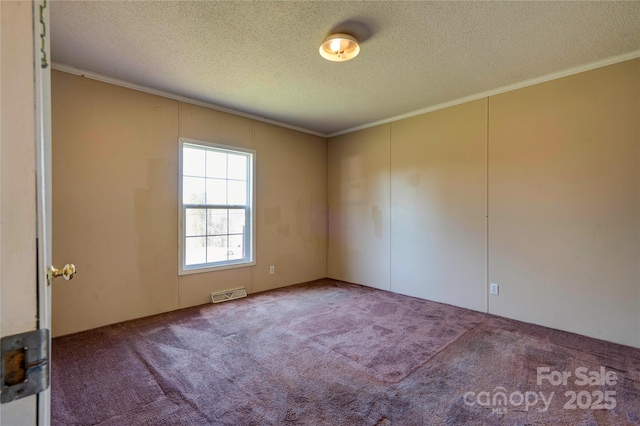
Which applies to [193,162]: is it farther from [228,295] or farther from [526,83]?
[526,83]

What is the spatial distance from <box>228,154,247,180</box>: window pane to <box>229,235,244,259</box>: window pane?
0.87m

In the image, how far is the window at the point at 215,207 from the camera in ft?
12.5

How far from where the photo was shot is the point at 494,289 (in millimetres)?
3504

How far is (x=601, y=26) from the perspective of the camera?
2.28 m

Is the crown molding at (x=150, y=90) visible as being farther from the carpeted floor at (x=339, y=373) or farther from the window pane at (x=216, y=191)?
the carpeted floor at (x=339, y=373)

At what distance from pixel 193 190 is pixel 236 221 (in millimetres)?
749

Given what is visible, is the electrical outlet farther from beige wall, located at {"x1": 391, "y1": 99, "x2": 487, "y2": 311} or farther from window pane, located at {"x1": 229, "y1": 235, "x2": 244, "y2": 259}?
window pane, located at {"x1": 229, "y1": 235, "x2": 244, "y2": 259}

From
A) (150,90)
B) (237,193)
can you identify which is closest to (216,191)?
(237,193)

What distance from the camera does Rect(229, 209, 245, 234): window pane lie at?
427cm

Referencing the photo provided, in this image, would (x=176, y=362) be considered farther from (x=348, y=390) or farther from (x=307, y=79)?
(x=307, y=79)

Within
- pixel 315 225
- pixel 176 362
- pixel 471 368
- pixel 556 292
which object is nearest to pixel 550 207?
pixel 556 292

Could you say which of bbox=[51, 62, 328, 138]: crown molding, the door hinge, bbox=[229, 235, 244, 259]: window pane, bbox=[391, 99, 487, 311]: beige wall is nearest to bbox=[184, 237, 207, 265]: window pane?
bbox=[229, 235, 244, 259]: window pane

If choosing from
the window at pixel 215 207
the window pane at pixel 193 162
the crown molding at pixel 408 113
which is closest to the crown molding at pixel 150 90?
the crown molding at pixel 408 113

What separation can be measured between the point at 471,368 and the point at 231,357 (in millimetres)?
1926
